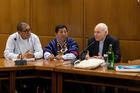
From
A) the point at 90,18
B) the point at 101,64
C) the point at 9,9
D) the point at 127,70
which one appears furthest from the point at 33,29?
the point at 127,70

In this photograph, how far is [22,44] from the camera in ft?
12.3

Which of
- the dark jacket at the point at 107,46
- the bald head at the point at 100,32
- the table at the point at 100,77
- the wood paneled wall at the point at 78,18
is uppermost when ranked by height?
the wood paneled wall at the point at 78,18

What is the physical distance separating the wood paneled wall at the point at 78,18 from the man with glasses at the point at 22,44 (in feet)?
3.93

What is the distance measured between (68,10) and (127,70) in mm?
2620

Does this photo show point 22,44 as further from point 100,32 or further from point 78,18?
point 78,18

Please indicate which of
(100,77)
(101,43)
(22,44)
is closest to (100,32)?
(101,43)

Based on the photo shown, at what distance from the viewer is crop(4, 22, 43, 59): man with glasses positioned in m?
3.56

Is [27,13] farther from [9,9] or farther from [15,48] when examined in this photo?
[15,48]

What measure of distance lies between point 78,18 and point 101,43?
4.08 feet

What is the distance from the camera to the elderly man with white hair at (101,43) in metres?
3.48

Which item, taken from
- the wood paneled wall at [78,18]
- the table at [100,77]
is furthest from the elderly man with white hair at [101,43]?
the wood paneled wall at [78,18]

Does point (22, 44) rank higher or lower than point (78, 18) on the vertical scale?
lower

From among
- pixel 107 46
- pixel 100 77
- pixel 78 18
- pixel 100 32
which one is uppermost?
pixel 78 18

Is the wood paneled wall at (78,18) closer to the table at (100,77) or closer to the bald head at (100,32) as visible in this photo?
the bald head at (100,32)
